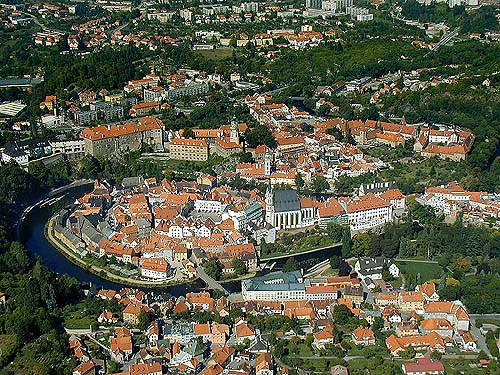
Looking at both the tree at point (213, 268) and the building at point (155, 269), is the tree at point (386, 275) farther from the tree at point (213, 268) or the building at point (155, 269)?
the building at point (155, 269)

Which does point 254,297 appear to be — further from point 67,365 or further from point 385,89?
point 385,89

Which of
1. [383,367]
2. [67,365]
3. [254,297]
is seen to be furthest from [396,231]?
[67,365]

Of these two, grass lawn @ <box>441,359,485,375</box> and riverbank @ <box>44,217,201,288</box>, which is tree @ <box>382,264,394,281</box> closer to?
grass lawn @ <box>441,359,485,375</box>

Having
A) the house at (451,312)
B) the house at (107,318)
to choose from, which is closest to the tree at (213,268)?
the house at (107,318)

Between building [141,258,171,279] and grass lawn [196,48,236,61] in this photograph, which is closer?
building [141,258,171,279]

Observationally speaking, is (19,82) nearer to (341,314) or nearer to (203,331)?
(203,331)

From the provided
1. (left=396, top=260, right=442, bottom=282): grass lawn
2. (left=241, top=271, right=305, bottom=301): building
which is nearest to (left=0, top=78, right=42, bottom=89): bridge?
(left=241, top=271, right=305, bottom=301): building
